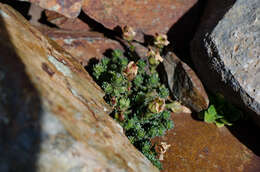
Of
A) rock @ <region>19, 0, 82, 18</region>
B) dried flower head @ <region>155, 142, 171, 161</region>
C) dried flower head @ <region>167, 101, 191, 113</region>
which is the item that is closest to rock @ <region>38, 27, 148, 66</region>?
rock @ <region>19, 0, 82, 18</region>

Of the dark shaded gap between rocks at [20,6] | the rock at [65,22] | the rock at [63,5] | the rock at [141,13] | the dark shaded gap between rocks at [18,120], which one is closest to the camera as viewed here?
the dark shaded gap between rocks at [18,120]

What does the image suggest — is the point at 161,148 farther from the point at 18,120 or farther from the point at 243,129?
the point at 18,120

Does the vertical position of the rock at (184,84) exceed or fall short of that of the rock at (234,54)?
it falls short

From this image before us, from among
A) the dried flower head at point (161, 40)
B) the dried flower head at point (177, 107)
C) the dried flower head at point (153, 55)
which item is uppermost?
the dried flower head at point (161, 40)

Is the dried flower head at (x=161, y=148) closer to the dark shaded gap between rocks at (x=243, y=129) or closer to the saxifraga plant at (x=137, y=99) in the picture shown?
the saxifraga plant at (x=137, y=99)

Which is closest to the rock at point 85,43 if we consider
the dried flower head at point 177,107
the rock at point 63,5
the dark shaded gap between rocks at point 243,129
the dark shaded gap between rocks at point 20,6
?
the rock at point 63,5

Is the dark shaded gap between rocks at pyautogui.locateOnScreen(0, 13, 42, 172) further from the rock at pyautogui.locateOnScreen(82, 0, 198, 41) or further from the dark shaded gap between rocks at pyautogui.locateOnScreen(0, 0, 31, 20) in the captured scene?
the dark shaded gap between rocks at pyautogui.locateOnScreen(0, 0, 31, 20)

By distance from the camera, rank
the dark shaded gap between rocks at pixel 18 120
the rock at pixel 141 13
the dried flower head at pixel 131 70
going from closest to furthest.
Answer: the dark shaded gap between rocks at pixel 18 120, the dried flower head at pixel 131 70, the rock at pixel 141 13
